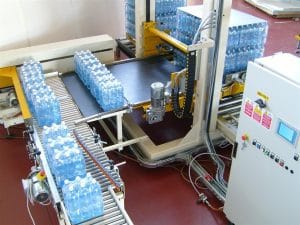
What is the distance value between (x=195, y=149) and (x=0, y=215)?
6.74 feet

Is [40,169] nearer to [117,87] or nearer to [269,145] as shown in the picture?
[117,87]

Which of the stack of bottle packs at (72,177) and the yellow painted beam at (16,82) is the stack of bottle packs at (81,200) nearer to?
the stack of bottle packs at (72,177)

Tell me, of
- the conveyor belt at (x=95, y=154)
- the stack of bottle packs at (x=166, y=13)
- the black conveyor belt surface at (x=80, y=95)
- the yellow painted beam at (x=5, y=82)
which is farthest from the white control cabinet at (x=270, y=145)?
the yellow painted beam at (x=5, y=82)

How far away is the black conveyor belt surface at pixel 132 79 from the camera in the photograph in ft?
11.3

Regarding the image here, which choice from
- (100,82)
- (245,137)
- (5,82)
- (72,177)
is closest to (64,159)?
(72,177)

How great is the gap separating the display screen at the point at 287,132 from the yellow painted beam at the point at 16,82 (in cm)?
228

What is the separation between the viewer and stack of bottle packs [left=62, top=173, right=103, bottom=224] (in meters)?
2.11

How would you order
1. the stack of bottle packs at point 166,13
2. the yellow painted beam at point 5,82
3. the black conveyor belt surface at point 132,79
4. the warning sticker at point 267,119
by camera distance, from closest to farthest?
1. the warning sticker at point 267,119
2. the black conveyor belt surface at point 132,79
3. the yellow painted beam at point 5,82
4. the stack of bottle packs at point 166,13

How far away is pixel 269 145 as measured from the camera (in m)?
2.26

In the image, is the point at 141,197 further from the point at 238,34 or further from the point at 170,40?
the point at 238,34

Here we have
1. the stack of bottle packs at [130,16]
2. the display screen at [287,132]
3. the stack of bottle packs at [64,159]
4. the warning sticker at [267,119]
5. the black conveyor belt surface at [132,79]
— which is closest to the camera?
the display screen at [287,132]

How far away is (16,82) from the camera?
369cm

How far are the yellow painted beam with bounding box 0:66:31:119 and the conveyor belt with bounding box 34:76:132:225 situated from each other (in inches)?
12.5

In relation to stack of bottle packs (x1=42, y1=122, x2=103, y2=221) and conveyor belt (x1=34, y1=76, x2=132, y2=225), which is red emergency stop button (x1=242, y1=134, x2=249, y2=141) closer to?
conveyor belt (x1=34, y1=76, x2=132, y2=225)
